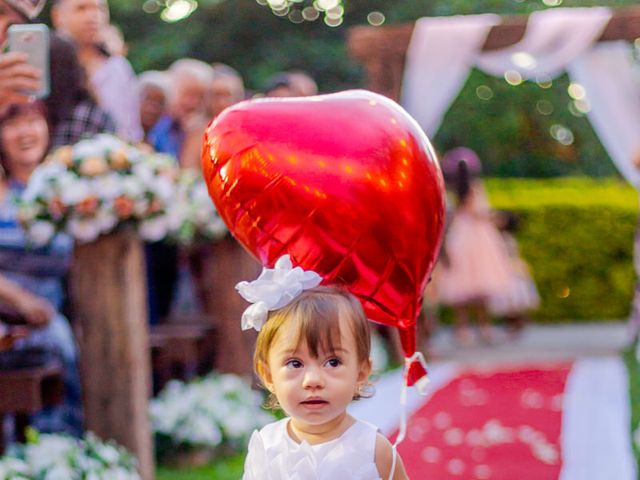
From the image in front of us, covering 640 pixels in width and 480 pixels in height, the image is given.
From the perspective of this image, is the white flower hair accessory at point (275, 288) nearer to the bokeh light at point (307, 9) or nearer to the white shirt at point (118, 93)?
the white shirt at point (118, 93)

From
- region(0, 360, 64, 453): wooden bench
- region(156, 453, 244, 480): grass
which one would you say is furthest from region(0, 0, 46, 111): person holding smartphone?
region(156, 453, 244, 480): grass

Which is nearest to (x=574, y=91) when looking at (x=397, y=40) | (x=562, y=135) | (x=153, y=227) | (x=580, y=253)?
(x=562, y=135)

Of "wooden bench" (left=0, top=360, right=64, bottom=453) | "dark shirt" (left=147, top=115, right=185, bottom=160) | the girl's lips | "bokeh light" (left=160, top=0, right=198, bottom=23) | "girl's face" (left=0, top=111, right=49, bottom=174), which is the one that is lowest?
"wooden bench" (left=0, top=360, right=64, bottom=453)

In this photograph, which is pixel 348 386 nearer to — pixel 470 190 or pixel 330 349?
pixel 330 349

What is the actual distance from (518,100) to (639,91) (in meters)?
11.5

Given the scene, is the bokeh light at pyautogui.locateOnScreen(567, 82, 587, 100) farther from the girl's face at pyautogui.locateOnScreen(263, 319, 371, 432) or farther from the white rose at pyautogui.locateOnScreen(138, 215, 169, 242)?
the girl's face at pyautogui.locateOnScreen(263, 319, 371, 432)

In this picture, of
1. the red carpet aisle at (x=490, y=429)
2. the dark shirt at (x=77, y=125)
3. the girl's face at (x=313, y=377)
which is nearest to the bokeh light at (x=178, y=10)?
the red carpet aisle at (x=490, y=429)

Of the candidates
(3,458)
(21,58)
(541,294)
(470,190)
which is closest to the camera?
(21,58)

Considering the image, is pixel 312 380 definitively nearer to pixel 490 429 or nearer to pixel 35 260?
pixel 35 260

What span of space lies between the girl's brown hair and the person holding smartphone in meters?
1.50

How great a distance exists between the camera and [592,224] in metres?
11.5

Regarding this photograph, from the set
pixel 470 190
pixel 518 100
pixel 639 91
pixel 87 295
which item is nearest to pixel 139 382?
pixel 87 295

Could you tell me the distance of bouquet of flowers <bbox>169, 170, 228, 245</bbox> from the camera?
5125 millimetres

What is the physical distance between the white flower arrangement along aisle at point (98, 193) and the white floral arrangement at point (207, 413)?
1.27m
